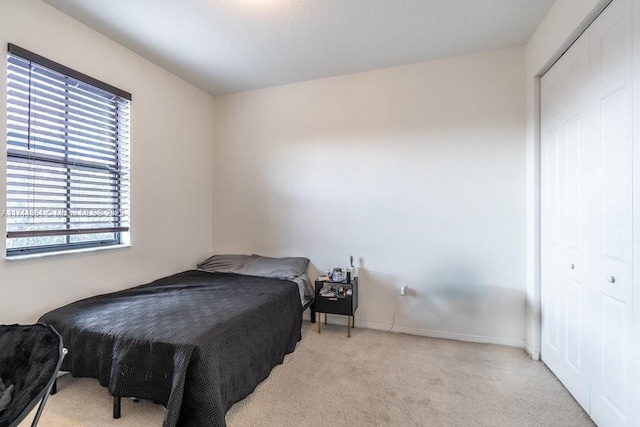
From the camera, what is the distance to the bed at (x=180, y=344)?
1.50m

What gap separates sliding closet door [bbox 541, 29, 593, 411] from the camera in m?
1.80

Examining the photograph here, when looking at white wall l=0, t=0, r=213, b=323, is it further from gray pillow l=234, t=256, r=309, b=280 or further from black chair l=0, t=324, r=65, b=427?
black chair l=0, t=324, r=65, b=427

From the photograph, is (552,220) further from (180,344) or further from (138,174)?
(138,174)

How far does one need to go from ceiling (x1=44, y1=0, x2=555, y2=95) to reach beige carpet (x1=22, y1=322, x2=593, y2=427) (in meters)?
2.76

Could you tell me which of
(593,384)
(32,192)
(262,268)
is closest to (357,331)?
(262,268)

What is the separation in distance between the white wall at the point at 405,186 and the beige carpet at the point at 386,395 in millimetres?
506

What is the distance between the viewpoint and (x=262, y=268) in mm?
3139

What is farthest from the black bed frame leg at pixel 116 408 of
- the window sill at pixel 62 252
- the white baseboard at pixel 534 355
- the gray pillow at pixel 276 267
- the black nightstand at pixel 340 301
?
the white baseboard at pixel 534 355

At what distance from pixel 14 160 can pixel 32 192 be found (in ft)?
0.75

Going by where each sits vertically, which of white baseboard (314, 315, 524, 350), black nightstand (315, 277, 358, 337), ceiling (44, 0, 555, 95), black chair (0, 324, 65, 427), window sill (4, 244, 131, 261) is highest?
ceiling (44, 0, 555, 95)

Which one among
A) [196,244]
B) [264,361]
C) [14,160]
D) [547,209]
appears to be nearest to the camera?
[14,160]

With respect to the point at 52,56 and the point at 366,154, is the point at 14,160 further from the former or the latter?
the point at 366,154

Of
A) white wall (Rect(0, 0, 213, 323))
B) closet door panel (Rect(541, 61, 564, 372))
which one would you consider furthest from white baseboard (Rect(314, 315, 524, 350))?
white wall (Rect(0, 0, 213, 323))

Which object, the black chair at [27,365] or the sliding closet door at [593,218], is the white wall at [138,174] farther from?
the sliding closet door at [593,218]
